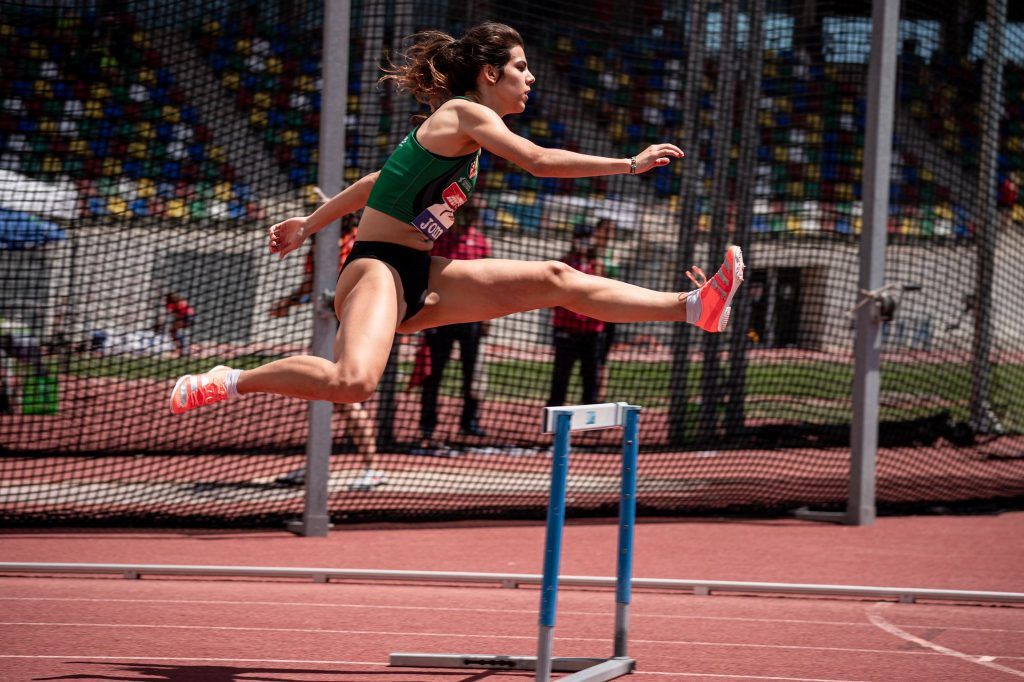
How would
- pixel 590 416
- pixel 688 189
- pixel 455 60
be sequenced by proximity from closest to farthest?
pixel 590 416
pixel 455 60
pixel 688 189

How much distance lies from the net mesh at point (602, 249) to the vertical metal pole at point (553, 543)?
4249 mm

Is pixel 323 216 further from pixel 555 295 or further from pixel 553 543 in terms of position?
pixel 553 543

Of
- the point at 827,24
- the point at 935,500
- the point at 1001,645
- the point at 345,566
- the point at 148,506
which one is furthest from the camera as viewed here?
the point at 827,24

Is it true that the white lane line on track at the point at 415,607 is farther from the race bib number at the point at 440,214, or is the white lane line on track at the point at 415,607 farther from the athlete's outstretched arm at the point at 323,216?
the race bib number at the point at 440,214

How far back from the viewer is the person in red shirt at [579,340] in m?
10.7

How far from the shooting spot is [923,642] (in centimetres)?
502

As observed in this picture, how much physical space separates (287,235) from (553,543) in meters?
2.05

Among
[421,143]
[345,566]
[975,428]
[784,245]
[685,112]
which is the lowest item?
[345,566]

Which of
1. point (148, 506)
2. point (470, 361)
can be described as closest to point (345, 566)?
point (148, 506)

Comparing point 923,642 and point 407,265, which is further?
point 923,642

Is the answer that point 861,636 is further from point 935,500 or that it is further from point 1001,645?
point 935,500

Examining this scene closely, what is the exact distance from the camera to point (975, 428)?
11.8m

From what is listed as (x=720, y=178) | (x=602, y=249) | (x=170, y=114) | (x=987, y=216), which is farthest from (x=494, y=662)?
(x=170, y=114)

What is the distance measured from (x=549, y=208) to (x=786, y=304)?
12.3 ft
